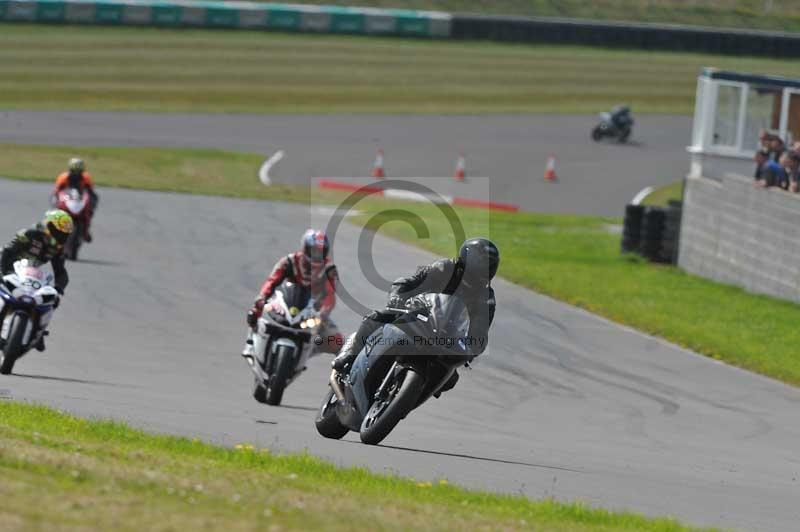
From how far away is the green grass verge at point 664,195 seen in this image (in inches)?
1367

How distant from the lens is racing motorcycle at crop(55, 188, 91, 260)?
20.9 meters

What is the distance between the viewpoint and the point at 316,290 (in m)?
12.9

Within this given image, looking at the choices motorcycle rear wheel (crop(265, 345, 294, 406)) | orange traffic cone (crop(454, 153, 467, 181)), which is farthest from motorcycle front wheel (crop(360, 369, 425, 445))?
orange traffic cone (crop(454, 153, 467, 181))

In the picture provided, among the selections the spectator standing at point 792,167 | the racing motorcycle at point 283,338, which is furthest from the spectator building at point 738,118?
the racing motorcycle at point 283,338

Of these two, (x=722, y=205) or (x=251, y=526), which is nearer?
(x=251, y=526)

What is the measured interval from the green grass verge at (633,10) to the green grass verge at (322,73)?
598cm

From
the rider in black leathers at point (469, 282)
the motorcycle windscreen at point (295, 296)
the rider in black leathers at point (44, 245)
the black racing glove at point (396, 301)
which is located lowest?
the motorcycle windscreen at point (295, 296)

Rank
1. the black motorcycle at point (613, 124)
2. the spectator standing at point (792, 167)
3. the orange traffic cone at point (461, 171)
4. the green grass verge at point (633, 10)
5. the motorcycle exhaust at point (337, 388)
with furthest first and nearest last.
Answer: the green grass verge at point (633, 10)
the black motorcycle at point (613, 124)
the orange traffic cone at point (461, 171)
the spectator standing at point (792, 167)
the motorcycle exhaust at point (337, 388)

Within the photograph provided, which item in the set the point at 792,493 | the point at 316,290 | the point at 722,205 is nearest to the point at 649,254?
the point at 722,205

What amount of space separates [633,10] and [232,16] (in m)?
20.4

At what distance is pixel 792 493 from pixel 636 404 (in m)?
4.36

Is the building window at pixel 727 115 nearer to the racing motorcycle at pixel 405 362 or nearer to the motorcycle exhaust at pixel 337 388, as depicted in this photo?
the motorcycle exhaust at pixel 337 388

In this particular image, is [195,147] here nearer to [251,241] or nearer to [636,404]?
[251,241]

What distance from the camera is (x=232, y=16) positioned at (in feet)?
182
